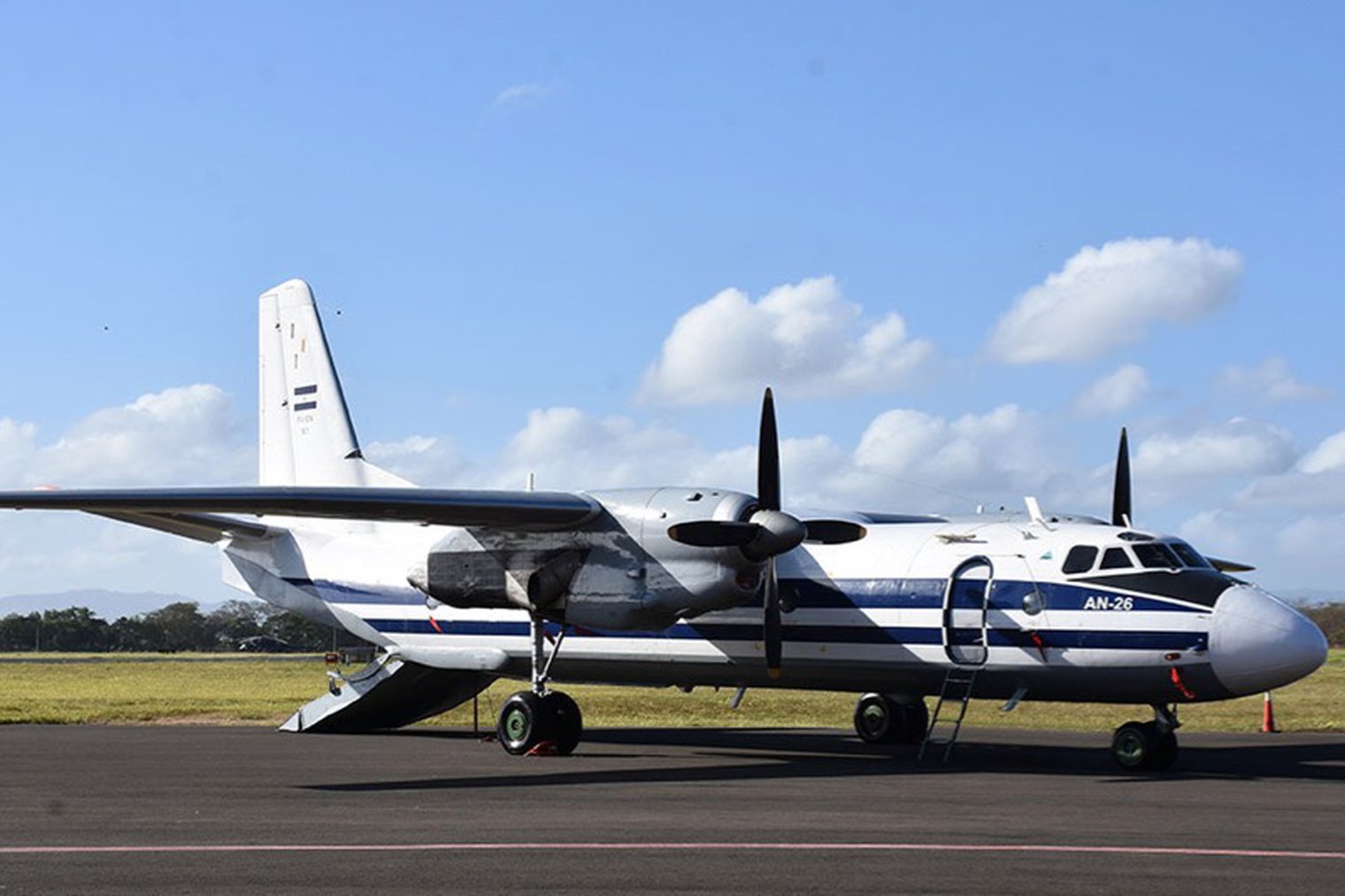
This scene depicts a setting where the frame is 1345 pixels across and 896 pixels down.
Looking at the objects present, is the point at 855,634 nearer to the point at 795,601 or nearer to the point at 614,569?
the point at 795,601

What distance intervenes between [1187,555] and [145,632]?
132 meters

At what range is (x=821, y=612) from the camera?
928 inches

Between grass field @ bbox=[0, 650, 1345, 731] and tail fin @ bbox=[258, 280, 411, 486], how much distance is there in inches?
239

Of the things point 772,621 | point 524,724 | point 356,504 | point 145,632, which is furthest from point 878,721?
point 145,632

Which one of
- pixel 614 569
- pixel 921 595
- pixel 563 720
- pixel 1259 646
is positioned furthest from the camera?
pixel 563 720

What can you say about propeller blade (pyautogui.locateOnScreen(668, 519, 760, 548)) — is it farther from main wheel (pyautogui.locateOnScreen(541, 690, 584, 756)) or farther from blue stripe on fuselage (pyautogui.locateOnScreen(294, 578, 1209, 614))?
main wheel (pyautogui.locateOnScreen(541, 690, 584, 756))

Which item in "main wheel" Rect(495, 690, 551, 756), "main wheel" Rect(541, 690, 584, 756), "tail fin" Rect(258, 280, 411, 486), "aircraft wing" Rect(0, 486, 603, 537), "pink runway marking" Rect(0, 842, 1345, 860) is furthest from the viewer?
"tail fin" Rect(258, 280, 411, 486)

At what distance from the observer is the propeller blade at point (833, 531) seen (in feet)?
73.9

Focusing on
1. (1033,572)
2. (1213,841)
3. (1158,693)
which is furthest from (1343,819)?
(1033,572)

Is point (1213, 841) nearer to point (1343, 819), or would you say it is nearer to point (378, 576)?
point (1343, 819)

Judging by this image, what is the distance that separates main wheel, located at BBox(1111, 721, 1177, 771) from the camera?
2127cm

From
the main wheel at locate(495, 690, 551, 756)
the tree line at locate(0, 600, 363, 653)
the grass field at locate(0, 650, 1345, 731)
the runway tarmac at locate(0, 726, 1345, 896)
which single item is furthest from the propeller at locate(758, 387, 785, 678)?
the tree line at locate(0, 600, 363, 653)

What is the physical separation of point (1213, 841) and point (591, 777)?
8509 mm

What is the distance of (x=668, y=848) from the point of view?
1324 cm
